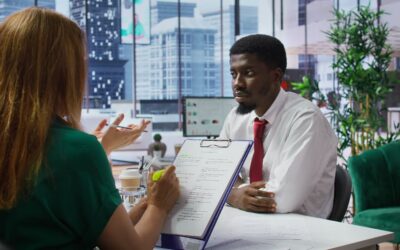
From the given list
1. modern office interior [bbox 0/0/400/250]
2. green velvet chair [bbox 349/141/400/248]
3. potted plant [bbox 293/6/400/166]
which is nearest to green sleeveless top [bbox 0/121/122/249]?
modern office interior [bbox 0/0/400/250]

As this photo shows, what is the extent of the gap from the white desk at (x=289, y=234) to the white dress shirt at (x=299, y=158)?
8.3 inches

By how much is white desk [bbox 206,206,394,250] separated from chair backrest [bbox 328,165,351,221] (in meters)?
0.37

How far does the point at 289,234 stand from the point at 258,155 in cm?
71

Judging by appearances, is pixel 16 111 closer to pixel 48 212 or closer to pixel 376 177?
pixel 48 212

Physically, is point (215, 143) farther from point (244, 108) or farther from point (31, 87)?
point (244, 108)

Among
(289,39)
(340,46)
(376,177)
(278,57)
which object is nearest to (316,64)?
(289,39)

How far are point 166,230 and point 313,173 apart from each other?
2.78ft

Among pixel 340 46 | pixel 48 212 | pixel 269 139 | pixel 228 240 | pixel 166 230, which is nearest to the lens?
pixel 48 212

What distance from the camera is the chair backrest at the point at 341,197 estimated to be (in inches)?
76.8

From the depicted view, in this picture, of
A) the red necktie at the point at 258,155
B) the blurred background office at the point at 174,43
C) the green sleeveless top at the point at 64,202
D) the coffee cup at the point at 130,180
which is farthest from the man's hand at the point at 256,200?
the blurred background office at the point at 174,43

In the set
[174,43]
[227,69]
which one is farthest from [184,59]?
[227,69]

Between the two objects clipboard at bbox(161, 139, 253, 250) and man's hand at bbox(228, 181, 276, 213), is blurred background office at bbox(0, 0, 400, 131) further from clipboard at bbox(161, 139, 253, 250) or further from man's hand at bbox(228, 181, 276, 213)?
clipboard at bbox(161, 139, 253, 250)

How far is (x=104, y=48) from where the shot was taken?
8328 millimetres

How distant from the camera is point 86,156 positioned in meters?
0.96
